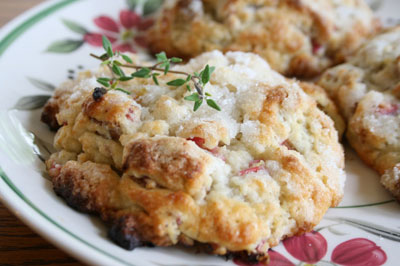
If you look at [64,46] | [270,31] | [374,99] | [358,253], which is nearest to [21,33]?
[64,46]

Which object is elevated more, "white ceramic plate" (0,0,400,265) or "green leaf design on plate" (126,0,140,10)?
"green leaf design on plate" (126,0,140,10)

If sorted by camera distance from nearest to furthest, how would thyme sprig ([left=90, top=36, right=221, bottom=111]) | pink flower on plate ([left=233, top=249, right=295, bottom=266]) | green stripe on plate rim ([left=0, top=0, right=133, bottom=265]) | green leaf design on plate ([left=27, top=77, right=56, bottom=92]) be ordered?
green stripe on plate rim ([left=0, top=0, right=133, bottom=265]) → pink flower on plate ([left=233, top=249, right=295, bottom=266]) → thyme sprig ([left=90, top=36, right=221, bottom=111]) → green leaf design on plate ([left=27, top=77, right=56, bottom=92])

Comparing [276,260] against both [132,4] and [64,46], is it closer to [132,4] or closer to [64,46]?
[64,46]

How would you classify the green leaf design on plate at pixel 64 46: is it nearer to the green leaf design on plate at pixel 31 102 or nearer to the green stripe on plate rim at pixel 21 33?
the green stripe on plate rim at pixel 21 33

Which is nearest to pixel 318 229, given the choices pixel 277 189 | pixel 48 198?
pixel 277 189

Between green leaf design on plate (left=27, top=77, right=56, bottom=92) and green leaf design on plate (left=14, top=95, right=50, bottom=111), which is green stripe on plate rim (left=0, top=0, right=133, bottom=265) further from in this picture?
green leaf design on plate (left=14, top=95, right=50, bottom=111)

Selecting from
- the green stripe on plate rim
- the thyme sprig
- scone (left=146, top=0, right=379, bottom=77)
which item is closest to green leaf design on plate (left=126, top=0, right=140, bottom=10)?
the green stripe on plate rim

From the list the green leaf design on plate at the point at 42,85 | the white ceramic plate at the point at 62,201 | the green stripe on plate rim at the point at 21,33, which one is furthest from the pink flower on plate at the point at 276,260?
the green leaf design on plate at the point at 42,85
